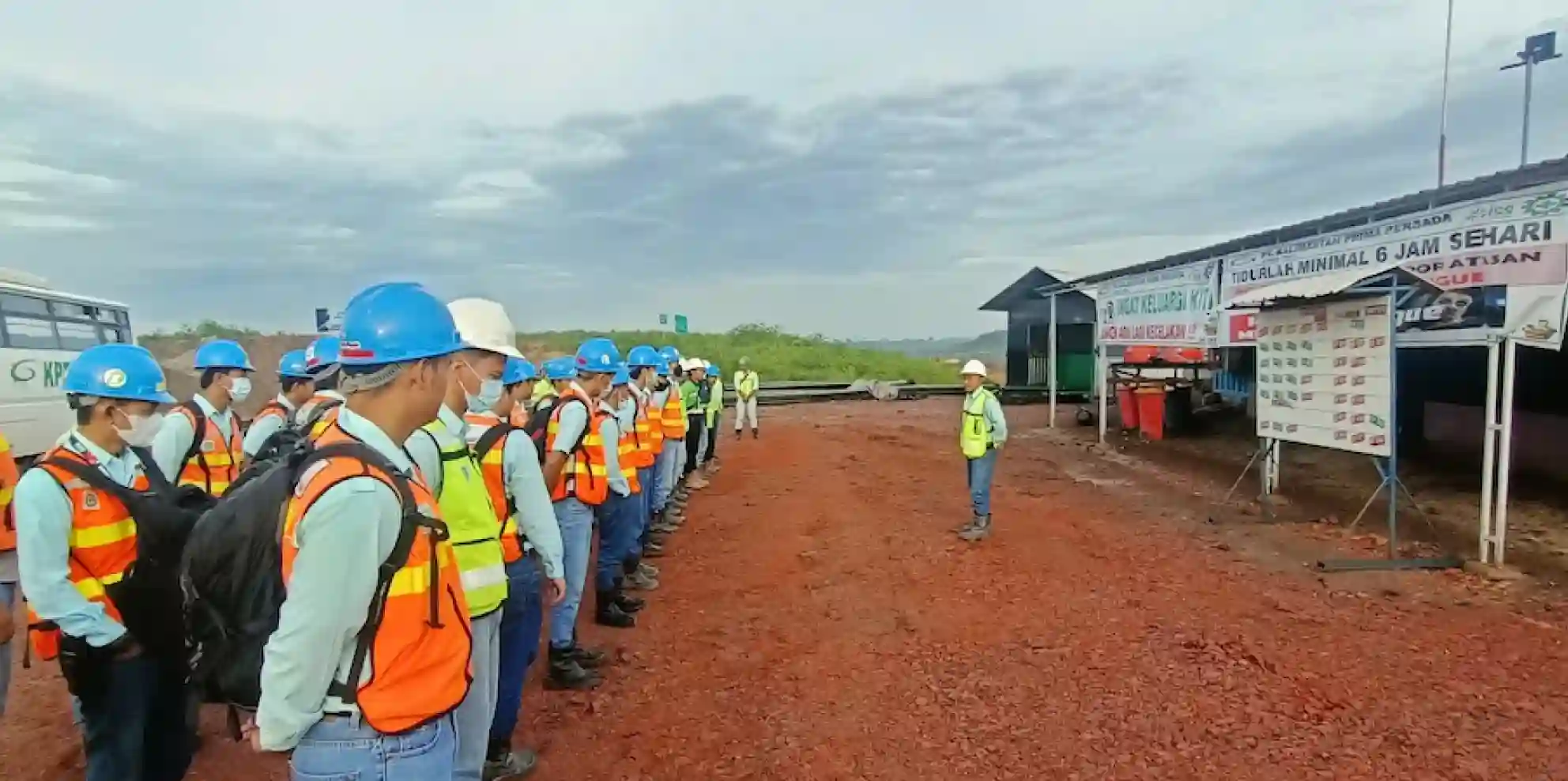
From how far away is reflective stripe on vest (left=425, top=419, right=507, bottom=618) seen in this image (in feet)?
9.62

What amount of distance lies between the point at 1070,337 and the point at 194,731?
27019 millimetres

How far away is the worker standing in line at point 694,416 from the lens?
1255 cm

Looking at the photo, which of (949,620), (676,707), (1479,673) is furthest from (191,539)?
(1479,673)

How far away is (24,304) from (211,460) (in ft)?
32.6

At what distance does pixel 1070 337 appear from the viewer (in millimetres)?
27938

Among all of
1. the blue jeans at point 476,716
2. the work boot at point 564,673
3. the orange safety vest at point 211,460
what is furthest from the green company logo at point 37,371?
the blue jeans at point 476,716

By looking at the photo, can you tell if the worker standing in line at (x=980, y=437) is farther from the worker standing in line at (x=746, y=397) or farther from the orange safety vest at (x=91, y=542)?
the worker standing in line at (x=746, y=397)

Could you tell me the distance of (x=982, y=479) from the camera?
8.50 m

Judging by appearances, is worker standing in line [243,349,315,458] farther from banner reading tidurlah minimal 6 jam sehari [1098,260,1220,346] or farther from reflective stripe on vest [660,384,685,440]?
banner reading tidurlah minimal 6 jam sehari [1098,260,1220,346]

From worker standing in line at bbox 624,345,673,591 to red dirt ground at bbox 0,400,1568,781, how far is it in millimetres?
289

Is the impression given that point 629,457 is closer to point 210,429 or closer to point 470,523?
point 210,429

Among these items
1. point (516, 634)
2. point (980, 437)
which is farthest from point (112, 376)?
point (980, 437)

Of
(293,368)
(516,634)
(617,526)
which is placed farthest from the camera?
(293,368)

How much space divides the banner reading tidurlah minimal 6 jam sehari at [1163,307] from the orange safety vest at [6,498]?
41.9 feet
